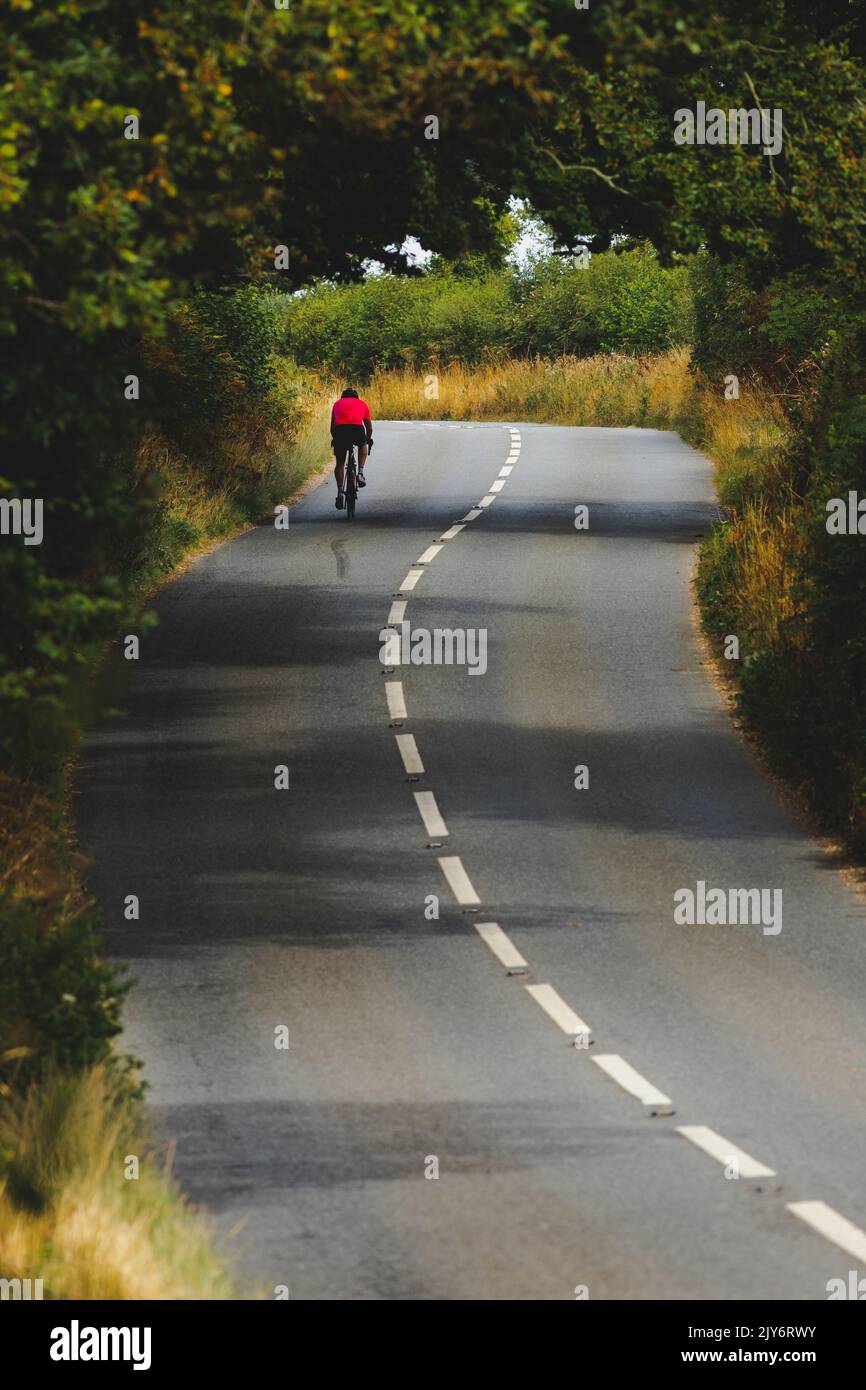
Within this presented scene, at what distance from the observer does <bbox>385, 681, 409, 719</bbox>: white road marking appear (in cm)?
2195

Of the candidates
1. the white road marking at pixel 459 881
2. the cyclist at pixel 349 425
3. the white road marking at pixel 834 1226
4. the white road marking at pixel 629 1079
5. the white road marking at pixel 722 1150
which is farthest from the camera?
the cyclist at pixel 349 425

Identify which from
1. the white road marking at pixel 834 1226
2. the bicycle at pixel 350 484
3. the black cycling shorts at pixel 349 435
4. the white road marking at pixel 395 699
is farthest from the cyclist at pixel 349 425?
the white road marking at pixel 834 1226

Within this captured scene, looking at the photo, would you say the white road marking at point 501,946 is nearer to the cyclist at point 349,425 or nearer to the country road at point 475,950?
the country road at point 475,950

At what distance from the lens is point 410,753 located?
20.4 metres

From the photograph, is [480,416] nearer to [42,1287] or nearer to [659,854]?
[659,854]

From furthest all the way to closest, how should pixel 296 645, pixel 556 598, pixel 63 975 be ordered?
pixel 556 598 → pixel 296 645 → pixel 63 975

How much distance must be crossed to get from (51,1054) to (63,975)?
0.39 m

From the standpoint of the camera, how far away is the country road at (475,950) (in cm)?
938

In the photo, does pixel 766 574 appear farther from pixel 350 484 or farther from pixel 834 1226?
pixel 834 1226

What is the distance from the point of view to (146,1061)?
484 inches

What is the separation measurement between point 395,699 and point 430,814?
418cm

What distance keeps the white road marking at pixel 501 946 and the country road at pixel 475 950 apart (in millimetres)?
32

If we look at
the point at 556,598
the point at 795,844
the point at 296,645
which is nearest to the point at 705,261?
the point at 556,598

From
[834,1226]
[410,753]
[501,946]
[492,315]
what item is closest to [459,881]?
[501,946]
